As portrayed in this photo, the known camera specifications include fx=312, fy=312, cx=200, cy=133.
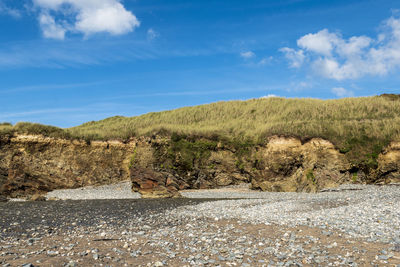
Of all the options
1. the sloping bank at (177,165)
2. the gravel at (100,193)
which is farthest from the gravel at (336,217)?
the gravel at (100,193)

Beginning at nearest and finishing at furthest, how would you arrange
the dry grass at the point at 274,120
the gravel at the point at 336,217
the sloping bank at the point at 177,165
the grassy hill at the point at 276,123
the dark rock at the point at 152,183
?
1. the gravel at the point at 336,217
2. the dark rock at the point at 152,183
3. the sloping bank at the point at 177,165
4. the grassy hill at the point at 276,123
5. the dry grass at the point at 274,120

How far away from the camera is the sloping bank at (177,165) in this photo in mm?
29578

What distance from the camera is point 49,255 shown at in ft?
31.3

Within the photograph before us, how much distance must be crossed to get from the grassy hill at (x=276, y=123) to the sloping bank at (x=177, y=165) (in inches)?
39.9

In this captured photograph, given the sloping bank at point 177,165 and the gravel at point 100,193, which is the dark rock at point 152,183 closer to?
the sloping bank at point 177,165

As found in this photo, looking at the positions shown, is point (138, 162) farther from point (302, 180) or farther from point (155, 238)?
point (155, 238)

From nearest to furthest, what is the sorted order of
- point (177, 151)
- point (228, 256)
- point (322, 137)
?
1. point (228, 256)
2. point (322, 137)
3. point (177, 151)

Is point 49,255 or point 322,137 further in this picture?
point 322,137

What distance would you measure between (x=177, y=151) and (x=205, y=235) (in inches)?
967

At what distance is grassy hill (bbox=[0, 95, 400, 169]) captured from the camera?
3148cm

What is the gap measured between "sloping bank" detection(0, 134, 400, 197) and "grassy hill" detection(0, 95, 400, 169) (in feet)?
3.32

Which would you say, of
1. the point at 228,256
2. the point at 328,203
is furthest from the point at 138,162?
the point at 228,256

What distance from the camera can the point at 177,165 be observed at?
3544cm

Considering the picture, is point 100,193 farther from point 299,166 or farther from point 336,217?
point 336,217
